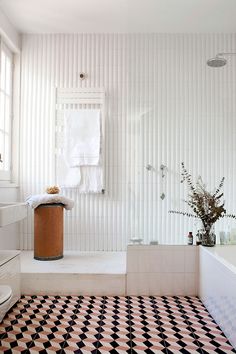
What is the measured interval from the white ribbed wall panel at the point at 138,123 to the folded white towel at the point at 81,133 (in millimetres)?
164

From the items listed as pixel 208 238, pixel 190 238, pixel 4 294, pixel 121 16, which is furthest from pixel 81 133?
pixel 4 294

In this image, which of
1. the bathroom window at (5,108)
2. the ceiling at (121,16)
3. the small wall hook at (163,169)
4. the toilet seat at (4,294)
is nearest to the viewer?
the toilet seat at (4,294)

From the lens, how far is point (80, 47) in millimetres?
3699

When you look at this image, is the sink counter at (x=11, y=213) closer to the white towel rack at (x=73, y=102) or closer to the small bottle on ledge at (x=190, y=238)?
the white towel rack at (x=73, y=102)

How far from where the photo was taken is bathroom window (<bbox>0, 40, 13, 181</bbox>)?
344 cm

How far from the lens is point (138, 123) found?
302 cm

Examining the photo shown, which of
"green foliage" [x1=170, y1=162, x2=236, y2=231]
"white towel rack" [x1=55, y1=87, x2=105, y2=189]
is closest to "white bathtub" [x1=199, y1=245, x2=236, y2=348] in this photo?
"green foliage" [x1=170, y1=162, x2=236, y2=231]

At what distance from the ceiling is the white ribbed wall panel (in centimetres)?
11

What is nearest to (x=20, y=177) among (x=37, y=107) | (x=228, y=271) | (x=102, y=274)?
(x=37, y=107)

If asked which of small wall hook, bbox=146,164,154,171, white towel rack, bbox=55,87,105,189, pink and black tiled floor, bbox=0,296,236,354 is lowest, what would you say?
pink and black tiled floor, bbox=0,296,236,354

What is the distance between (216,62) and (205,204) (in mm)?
1433

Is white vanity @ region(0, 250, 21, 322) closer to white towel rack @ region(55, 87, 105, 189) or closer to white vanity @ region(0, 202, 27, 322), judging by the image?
white vanity @ region(0, 202, 27, 322)

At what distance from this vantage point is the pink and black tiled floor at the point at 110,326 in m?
1.90

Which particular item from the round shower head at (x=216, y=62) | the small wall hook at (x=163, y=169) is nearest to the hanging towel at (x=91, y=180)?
the small wall hook at (x=163, y=169)
